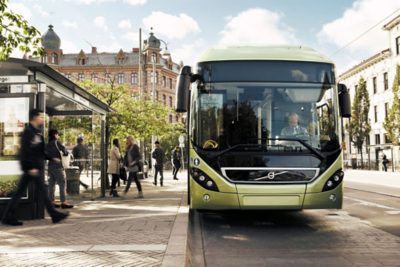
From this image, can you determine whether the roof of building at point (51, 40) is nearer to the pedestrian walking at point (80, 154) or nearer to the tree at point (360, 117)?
the tree at point (360, 117)

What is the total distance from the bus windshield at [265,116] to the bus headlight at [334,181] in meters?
0.43

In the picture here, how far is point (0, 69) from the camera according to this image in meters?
8.66

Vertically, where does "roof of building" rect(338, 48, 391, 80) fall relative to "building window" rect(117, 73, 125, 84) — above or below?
below

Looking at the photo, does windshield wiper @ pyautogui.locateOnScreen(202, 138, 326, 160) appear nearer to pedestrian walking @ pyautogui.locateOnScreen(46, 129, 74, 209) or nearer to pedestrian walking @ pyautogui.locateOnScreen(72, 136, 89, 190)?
pedestrian walking @ pyautogui.locateOnScreen(46, 129, 74, 209)

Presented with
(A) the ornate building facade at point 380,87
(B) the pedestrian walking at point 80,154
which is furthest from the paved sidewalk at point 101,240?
(A) the ornate building facade at point 380,87

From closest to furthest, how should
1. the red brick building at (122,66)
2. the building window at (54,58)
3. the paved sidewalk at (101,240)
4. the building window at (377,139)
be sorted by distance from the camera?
the paved sidewalk at (101,240)
the building window at (377,139)
the red brick building at (122,66)
the building window at (54,58)

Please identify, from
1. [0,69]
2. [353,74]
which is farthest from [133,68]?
[0,69]

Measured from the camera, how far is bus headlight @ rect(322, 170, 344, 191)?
7820 mm

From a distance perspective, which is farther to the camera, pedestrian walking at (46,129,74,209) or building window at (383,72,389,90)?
building window at (383,72,389,90)

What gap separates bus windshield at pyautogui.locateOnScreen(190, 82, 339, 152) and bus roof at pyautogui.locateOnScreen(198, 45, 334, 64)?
47 cm

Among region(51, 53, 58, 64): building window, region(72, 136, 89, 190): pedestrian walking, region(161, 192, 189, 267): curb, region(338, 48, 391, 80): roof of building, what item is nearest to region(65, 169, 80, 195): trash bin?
region(72, 136, 89, 190): pedestrian walking

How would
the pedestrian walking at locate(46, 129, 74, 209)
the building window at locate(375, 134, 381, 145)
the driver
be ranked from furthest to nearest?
1. the building window at locate(375, 134, 381, 145)
2. the pedestrian walking at locate(46, 129, 74, 209)
3. the driver

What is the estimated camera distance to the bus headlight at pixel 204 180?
308 inches

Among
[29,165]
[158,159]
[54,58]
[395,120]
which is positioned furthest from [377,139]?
[54,58]
